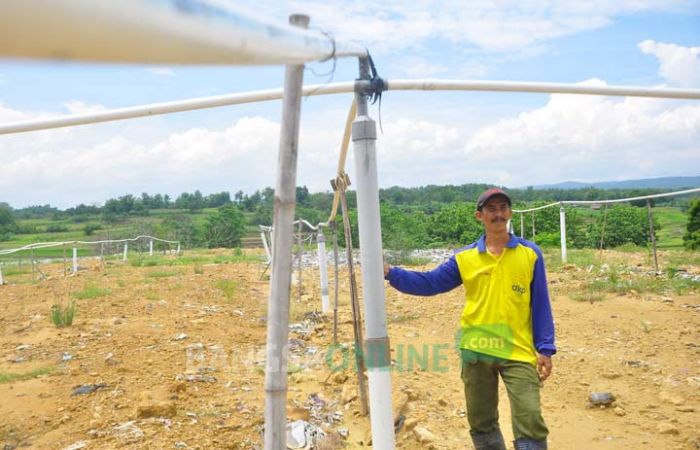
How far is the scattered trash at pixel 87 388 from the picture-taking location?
168 inches

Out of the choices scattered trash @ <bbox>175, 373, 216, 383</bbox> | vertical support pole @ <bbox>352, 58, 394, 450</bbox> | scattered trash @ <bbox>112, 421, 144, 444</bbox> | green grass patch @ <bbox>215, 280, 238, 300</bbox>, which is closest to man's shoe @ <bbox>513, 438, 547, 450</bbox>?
vertical support pole @ <bbox>352, 58, 394, 450</bbox>

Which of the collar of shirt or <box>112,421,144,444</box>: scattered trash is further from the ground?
the collar of shirt

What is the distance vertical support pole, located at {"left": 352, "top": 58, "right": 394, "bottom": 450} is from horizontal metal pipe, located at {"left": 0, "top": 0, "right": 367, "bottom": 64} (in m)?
1.18

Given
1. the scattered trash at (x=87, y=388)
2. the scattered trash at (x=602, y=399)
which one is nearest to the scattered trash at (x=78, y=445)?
the scattered trash at (x=87, y=388)

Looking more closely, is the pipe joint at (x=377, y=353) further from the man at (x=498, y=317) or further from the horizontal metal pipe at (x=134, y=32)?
the horizontal metal pipe at (x=134, y=32)

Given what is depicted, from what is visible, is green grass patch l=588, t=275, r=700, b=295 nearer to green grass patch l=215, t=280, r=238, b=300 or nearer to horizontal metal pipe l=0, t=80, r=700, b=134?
green grass patch l=215, t=280, r=238, b=300

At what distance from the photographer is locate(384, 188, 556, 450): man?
263 cm

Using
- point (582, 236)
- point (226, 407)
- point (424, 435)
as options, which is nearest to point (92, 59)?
point (424, 435)

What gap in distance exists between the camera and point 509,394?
2609mm

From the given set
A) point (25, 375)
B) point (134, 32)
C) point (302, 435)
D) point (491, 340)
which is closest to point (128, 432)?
point (302, 435)

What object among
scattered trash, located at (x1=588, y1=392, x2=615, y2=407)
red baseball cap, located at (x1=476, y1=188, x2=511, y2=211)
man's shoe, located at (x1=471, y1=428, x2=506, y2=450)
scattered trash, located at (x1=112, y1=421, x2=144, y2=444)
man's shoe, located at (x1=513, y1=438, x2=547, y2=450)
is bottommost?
scattered trash, located at (x1=588, y1=392, x2=615, y2=407)

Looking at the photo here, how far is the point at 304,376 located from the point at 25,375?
2.14 m

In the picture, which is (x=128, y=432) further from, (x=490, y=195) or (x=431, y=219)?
(x=431, y=219)

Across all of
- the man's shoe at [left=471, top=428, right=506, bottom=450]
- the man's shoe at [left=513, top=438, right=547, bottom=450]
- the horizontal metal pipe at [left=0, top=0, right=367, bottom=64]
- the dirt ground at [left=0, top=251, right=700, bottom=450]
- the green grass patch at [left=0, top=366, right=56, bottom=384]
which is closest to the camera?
the horizontal metal pipe at [left=0, top=0, right=367, bottom=64]
